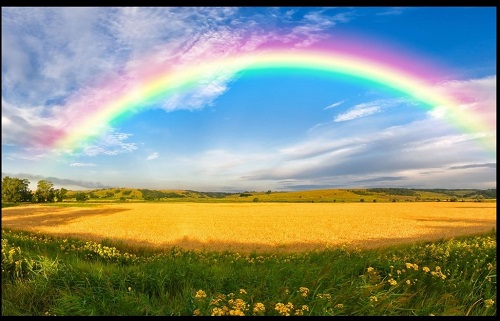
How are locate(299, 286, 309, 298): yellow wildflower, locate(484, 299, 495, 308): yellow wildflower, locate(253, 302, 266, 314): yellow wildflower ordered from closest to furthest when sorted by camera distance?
locate(253, 302, 266, 314): yellow wildflower < locate(299, 286, 309, 298): yellow wildflower < locate(484, 299, 495, 308): yellow wildflower

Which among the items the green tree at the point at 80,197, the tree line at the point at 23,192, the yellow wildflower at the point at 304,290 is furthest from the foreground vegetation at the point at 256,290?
the green tree at the point at 80,197

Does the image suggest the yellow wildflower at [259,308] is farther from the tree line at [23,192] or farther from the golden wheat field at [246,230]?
the tree line at [23,192]

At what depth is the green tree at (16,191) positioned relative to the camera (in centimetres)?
6581

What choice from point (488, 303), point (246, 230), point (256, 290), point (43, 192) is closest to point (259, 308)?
point (256, 290)

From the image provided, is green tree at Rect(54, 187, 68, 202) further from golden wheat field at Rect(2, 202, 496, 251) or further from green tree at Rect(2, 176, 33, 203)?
golden wheat field at Rect(2, 202, 496, 251)

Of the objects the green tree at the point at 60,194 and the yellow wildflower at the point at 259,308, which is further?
the green tree at the point at 60,194

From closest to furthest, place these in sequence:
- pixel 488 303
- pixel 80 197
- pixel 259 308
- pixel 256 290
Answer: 1. pixel 259 308
2. pixel 256 290
3. pixel 488 303
4. pixel 80 197

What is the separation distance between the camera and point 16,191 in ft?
220

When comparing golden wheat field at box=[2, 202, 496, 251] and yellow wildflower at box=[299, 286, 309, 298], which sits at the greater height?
yellow wildflower at box=[299, 286, 309, 298]

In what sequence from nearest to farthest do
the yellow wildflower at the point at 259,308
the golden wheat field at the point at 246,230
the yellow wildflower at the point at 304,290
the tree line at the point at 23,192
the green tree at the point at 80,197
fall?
the yellow wildflower at the point at 259,308 < the yellow wildflower at the point at 304,290 < the golden wheat field at the point at 246,230 < the tree line at the point at 23,192 < the green tree at the point at 80,197

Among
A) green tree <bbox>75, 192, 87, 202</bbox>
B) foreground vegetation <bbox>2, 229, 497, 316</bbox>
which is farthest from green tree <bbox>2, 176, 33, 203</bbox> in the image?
foreground vegetation <bbox>2, 229, 497, 316</bbox>

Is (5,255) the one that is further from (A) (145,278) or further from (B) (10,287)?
(A) (145,278)

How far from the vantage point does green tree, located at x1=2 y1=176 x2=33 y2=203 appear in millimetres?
65812

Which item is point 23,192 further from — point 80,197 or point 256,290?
point 256,290
